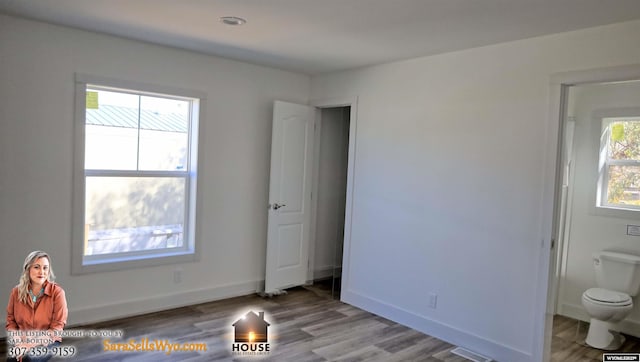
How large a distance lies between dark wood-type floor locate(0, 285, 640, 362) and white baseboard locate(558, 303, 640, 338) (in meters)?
0.09

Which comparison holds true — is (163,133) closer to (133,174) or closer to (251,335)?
(133,174)

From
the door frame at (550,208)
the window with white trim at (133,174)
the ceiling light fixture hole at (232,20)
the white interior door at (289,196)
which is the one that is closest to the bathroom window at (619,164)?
the door frame at (550,208)

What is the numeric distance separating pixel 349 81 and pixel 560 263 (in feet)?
9.35

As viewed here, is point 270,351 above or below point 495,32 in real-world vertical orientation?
below

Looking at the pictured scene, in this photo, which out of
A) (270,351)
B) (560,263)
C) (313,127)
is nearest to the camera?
(270,351)

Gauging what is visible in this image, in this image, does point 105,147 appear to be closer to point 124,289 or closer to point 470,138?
point 124,289

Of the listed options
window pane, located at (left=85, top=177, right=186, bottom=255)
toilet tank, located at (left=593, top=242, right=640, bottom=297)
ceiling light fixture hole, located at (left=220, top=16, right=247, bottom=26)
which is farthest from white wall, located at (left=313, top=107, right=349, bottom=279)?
toilet tank, located at (left=593, top=242, right=640, bottom=297)

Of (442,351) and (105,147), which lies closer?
(442,351)

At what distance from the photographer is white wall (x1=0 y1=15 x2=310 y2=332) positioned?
3.51 meters

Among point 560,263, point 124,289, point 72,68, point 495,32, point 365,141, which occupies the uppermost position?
point 495,32

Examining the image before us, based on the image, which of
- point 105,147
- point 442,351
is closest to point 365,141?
point 442,351

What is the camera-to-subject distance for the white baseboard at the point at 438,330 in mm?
3475

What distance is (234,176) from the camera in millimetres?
4766

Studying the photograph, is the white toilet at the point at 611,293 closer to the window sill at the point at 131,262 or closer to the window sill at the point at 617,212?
the window sill at the point at 617,212
